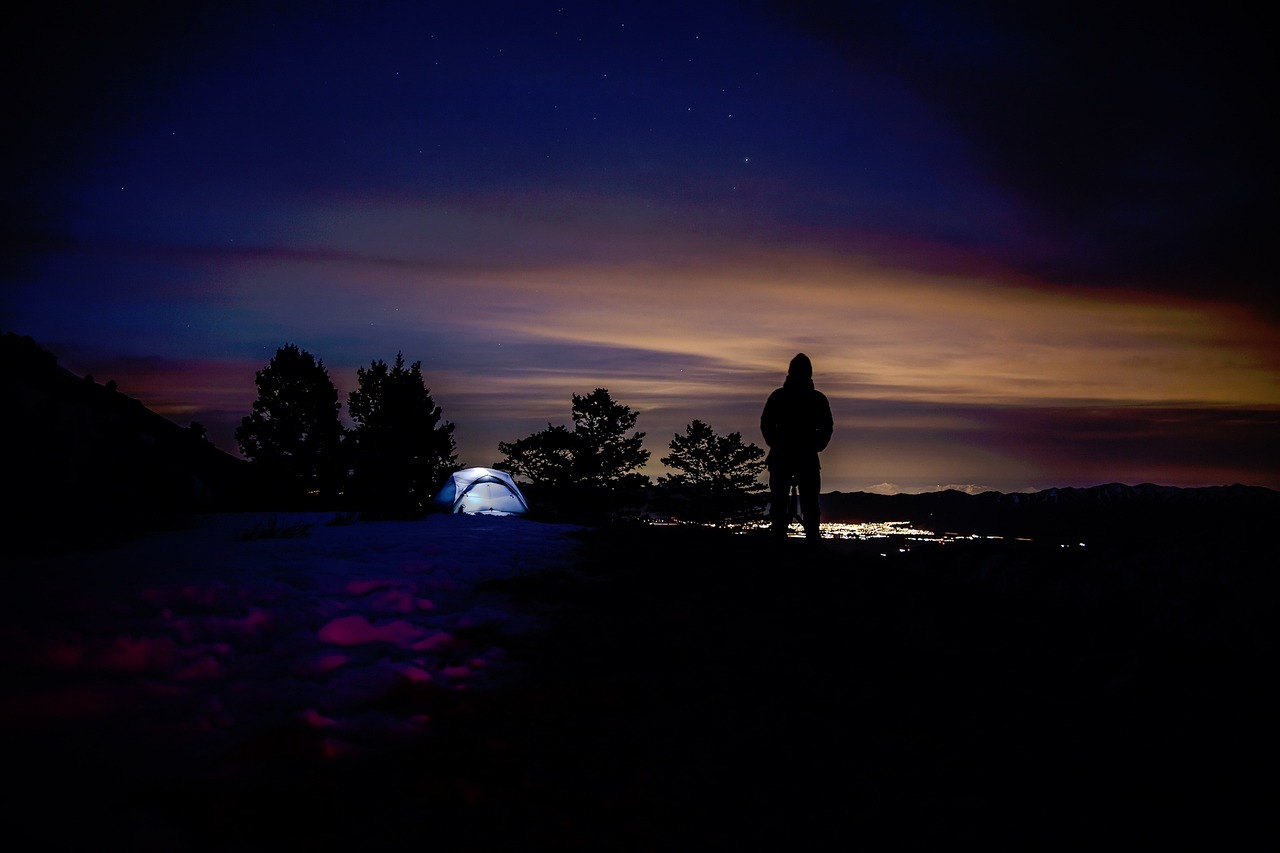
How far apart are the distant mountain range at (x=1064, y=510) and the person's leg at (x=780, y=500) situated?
4223mm

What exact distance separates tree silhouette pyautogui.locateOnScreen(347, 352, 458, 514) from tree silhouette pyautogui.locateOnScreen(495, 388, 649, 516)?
4.13 metres

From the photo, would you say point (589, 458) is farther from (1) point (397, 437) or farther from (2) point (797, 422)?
(2) point (797, 422)

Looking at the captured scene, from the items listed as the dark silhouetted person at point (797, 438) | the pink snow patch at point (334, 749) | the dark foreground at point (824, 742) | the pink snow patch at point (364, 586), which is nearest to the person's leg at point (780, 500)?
the dark silhouetted person at point (797, 438)

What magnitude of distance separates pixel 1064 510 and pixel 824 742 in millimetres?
127286

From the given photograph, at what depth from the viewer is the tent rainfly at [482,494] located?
20312mm

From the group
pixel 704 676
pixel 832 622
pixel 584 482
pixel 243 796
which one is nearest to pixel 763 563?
pixel 832 622

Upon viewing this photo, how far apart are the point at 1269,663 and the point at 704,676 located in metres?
3.63

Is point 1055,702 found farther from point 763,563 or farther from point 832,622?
point 763,563

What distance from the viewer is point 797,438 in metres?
10.2

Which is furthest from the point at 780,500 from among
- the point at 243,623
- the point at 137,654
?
the point at 137,654

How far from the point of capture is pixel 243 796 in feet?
8.88

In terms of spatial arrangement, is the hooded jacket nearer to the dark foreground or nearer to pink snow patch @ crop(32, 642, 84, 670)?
the dark foreground

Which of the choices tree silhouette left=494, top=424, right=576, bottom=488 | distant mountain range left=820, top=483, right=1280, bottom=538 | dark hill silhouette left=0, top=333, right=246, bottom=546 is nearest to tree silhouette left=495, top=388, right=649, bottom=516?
tree silhouette left=494, top=424, right=576, bottom=488

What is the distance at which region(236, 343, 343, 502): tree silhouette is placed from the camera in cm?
3594
